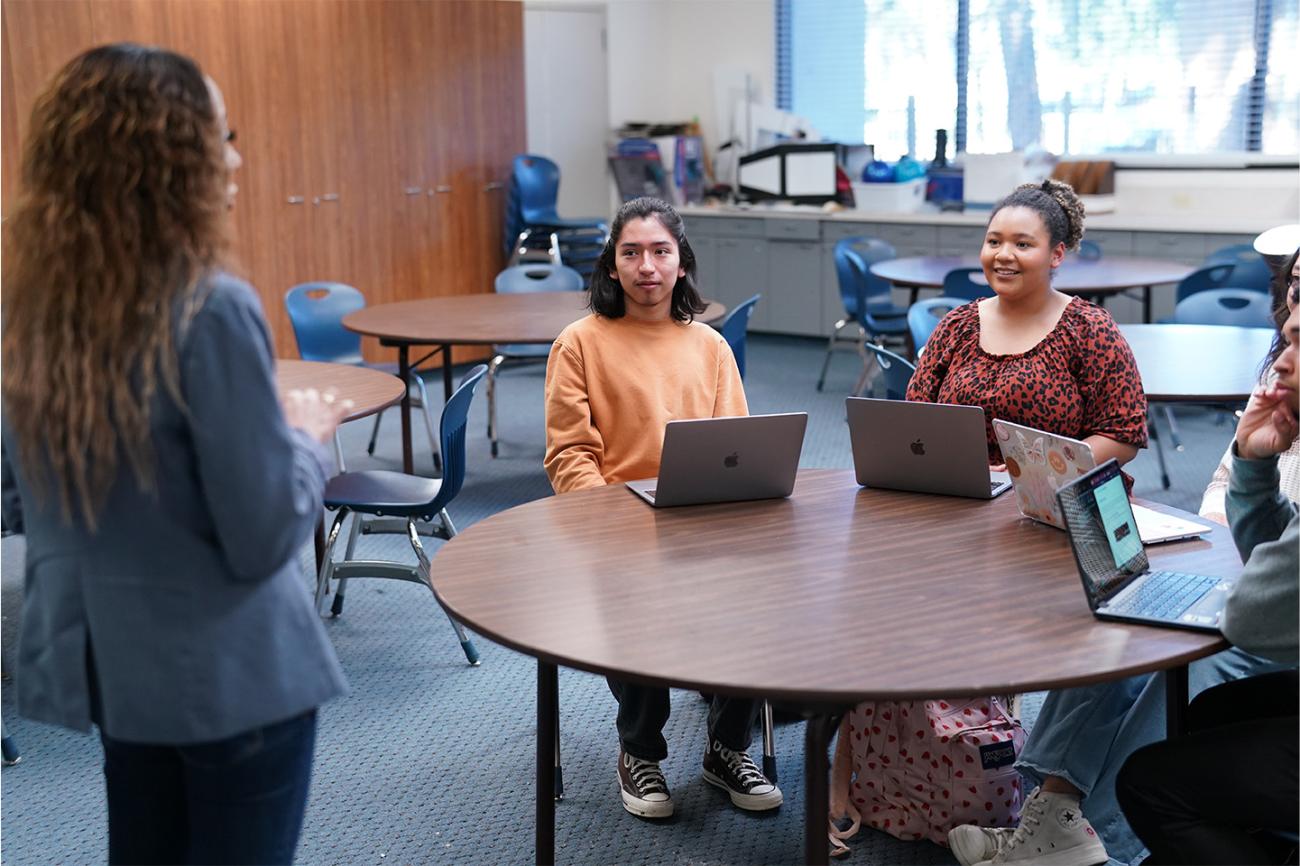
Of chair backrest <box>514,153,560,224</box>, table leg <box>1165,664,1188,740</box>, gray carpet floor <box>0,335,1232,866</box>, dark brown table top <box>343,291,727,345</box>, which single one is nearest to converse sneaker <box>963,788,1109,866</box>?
gray carpet floor <box>0,335,1232,866</box>

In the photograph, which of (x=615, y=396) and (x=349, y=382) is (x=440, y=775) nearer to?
(x=615, y=396)

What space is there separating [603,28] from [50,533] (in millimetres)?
7875

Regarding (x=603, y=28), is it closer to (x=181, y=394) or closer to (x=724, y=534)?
(x=724, y=534)

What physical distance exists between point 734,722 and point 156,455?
5.50 feet

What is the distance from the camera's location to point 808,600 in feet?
6.30

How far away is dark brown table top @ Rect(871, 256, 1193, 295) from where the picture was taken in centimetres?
561

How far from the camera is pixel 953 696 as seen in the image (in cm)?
160

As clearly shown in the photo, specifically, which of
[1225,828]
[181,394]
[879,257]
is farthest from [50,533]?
[879,257]

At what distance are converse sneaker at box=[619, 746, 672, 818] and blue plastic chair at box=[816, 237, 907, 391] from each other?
4010 millimetres

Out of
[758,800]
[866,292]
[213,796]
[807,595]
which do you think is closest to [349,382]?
[758,800]

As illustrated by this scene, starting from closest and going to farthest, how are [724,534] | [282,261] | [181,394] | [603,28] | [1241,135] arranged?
1. [181,394]
2. [724,534]
3. [282,261]
4. [1241,135]
5. [603,28]

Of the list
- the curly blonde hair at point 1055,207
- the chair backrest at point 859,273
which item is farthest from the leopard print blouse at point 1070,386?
the chair backrest at point 859,273

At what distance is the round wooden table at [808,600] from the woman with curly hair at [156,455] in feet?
1.40

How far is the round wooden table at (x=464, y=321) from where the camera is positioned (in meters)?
4.65
